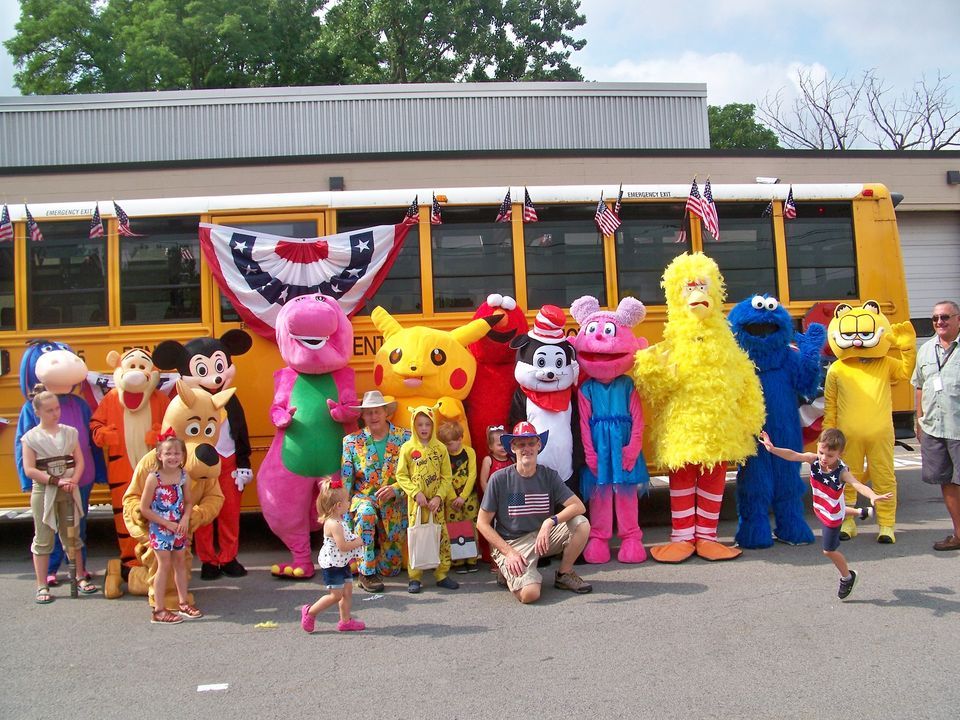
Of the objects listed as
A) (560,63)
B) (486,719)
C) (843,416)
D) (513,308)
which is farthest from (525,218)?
(560,63)

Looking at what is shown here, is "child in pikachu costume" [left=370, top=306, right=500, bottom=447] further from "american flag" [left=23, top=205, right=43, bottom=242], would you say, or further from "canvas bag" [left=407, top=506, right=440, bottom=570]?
"american flag" [left=23, top=205, right=43, bottom=242]

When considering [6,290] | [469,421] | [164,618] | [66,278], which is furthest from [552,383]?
[6,290]

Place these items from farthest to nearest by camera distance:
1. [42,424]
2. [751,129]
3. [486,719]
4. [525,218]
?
[751,129], [525,218], [42,424], [486,719]

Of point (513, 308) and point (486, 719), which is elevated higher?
point (513, 308)

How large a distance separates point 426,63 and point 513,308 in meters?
23.0

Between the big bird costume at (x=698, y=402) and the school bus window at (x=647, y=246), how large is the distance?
954 mm

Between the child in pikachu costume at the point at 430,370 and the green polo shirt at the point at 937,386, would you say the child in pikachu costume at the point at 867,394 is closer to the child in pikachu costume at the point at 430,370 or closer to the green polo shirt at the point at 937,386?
the green polo shirt at the point at 937,386

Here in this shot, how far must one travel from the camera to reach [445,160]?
15.0 meters

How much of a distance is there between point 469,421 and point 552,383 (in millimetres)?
898

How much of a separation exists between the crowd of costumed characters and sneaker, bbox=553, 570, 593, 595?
0.65 m

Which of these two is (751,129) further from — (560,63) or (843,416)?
(843,416)

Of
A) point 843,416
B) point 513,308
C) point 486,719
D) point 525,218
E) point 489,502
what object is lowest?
point 486,719

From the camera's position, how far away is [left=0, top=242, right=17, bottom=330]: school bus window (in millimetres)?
7160

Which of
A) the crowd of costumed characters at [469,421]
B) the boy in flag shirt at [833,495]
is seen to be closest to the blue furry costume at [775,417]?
the crowd of costumed characters at [469,421]
